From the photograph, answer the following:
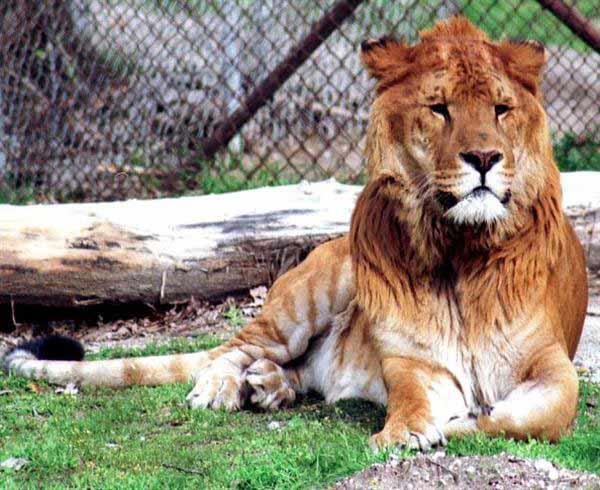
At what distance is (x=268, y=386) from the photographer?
233 inches

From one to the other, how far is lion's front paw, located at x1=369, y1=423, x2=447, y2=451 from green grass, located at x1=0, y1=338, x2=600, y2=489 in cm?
6

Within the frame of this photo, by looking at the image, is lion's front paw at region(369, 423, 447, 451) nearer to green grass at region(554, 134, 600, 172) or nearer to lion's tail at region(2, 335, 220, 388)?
lion's tail at region(2, 335, 220, 388)

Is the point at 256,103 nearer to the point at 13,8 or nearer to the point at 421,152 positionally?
the point at 13,8

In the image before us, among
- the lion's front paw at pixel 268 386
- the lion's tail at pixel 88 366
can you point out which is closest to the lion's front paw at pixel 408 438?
the lion's front paw at pixel 268 386

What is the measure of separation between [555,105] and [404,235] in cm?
571

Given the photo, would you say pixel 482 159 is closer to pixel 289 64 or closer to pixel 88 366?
pixel 88 366

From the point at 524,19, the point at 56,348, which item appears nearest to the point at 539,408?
the point at 56,348

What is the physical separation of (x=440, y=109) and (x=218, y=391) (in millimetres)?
1637

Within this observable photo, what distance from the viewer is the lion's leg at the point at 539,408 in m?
4.88

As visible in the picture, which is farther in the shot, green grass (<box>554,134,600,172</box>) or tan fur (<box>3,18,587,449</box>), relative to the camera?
green grass (<box>554,134,600,172</box>)

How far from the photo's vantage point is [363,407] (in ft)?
19.0

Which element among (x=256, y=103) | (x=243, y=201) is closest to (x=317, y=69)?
(x=256, y=103)

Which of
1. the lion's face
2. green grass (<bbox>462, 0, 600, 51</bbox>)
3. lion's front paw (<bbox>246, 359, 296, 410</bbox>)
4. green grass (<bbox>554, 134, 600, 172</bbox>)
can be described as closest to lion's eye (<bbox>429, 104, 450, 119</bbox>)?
the lion's face

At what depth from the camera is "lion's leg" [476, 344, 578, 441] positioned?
488 cm
